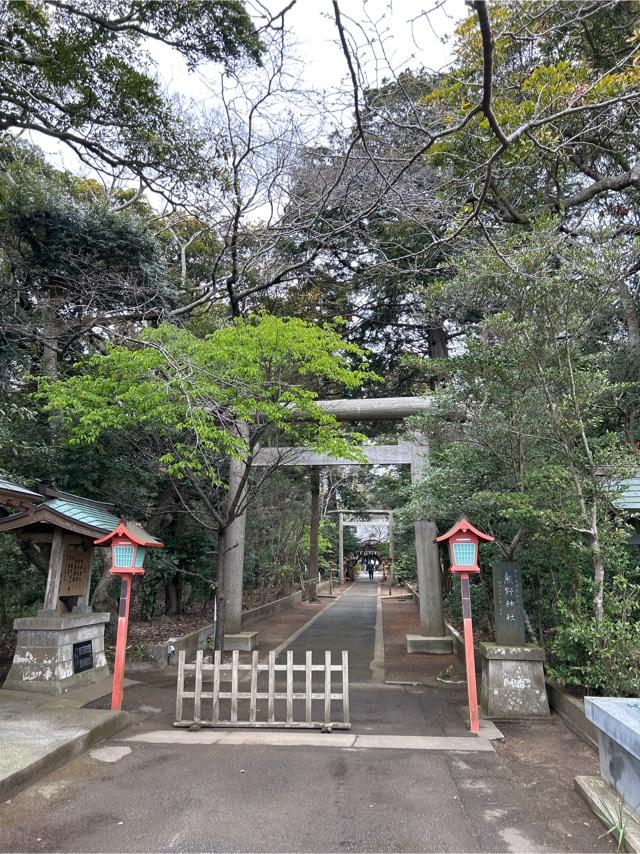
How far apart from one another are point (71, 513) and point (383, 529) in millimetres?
36591

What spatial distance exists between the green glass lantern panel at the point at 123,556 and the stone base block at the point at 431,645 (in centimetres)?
685

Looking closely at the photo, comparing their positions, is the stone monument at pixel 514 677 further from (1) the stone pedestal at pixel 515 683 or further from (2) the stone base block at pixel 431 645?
(2) the stone base block at pixel 431 645

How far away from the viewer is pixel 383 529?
42531 mm

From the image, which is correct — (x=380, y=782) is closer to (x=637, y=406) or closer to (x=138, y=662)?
(x=138, y=662)

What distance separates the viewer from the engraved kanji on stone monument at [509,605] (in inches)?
266

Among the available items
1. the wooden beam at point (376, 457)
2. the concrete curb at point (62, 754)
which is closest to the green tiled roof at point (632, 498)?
the wooden beam at point (376, 457)

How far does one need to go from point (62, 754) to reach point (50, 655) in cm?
303

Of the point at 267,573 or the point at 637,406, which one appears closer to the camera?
the point at 637,406

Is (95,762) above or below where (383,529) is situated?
below

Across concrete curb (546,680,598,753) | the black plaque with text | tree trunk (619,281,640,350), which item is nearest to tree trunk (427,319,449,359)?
tree trunk (619,281,640,350)

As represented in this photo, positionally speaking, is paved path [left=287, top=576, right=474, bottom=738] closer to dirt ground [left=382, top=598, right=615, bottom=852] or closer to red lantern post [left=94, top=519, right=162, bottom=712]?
dirt ground [left=382, top=598, right=615, bottom=852]

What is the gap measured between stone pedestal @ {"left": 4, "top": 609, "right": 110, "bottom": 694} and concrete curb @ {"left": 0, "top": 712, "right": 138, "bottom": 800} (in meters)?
1.77

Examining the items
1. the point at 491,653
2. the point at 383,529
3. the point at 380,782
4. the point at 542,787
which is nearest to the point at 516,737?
the point at 491,653

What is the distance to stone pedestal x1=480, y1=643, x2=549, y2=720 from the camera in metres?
6.46
